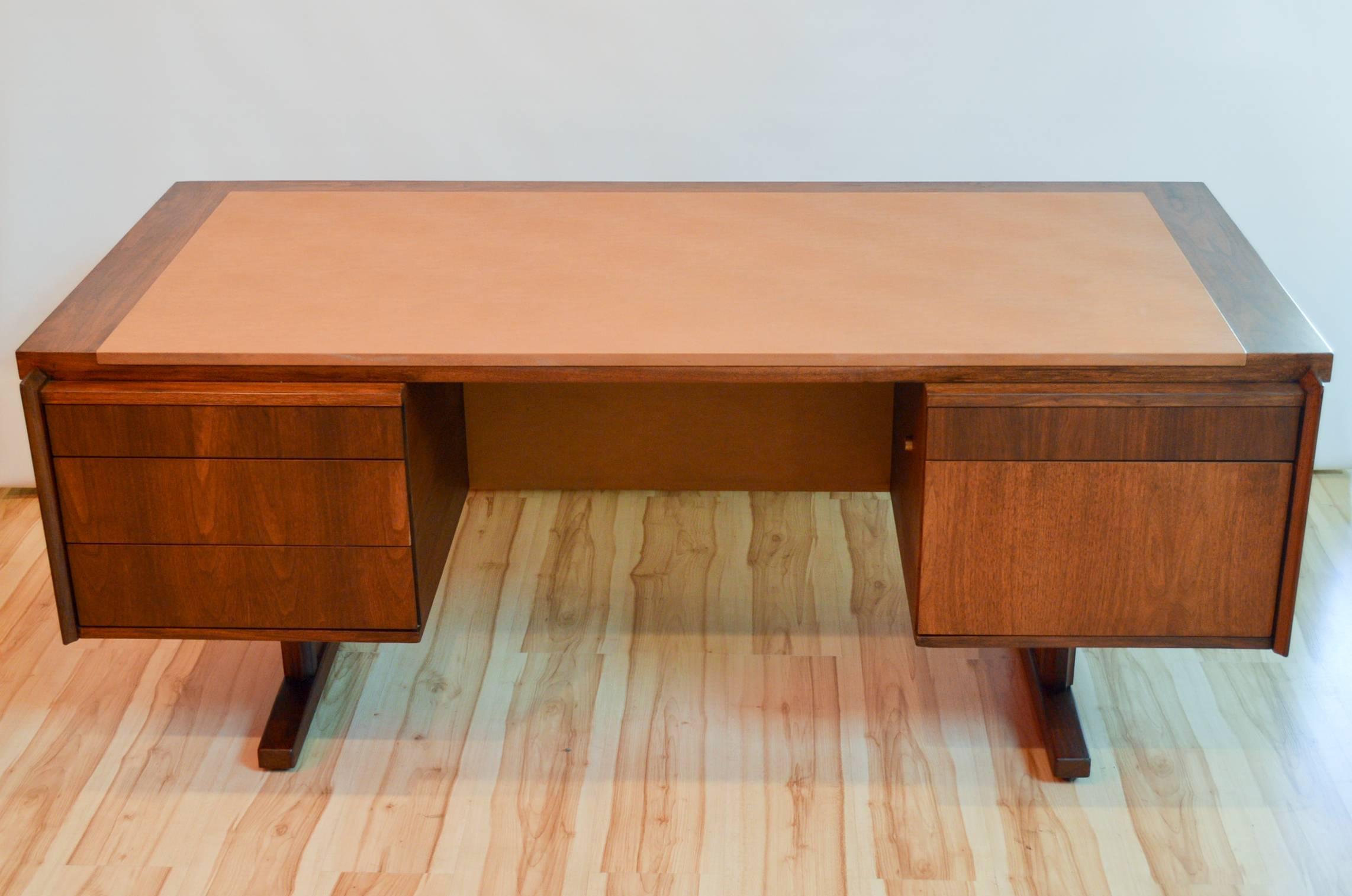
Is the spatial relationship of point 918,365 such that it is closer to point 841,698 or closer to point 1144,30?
point 841,698

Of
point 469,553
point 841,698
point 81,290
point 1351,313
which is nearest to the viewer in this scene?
point 81,290

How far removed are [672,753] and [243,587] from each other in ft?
2.04

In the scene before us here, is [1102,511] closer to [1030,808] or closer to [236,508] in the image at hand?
[1030,808]

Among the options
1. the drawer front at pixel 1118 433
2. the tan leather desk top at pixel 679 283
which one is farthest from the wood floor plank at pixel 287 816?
the drawer front at pixel 1118 433

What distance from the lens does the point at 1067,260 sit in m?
1.88

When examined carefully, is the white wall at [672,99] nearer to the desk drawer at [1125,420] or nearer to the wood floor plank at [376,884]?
the desk drawer at [1125,420]

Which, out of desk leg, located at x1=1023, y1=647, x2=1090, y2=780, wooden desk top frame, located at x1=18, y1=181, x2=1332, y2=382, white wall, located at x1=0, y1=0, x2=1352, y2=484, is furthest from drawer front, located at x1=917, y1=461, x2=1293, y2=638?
white wall, located at x1=0, y1=0, x2=1352, y2=484

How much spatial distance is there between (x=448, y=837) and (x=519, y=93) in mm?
1306

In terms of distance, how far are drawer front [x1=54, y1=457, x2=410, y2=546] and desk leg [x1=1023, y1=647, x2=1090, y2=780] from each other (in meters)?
0.90

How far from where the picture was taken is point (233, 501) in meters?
1.69

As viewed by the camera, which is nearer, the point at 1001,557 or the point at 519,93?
the point at 1001,557

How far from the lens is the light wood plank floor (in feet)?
5.91

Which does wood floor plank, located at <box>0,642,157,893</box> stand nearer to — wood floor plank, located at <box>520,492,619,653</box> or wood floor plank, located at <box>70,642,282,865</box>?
wood floor plank, located at <box>70,642,282,865</box>

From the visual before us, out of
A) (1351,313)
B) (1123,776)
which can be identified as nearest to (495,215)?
(1123,776)
